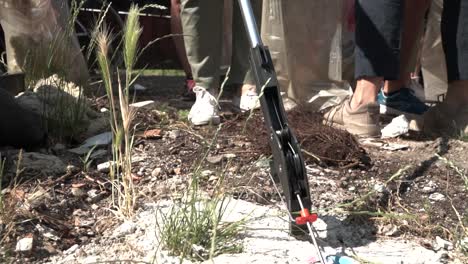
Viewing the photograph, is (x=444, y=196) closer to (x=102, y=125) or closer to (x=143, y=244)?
(x=143, y=244)

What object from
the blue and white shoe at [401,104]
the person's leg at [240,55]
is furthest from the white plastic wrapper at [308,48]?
the blue and white shoe at [401,104]

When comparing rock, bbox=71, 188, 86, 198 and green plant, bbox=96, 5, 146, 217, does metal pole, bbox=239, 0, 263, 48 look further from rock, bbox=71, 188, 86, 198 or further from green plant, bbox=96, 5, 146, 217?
rock, bbox=71, 188, 86, 198

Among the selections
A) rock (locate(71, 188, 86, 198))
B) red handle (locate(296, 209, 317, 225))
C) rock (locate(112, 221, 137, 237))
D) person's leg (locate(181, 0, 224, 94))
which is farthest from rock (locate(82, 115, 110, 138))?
red handle (locate(296, 209, 317, 225))

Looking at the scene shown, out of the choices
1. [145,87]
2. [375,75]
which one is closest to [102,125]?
[375,75]

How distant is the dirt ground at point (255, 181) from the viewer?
6.01ft

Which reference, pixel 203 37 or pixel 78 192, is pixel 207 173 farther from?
pixel 203 37

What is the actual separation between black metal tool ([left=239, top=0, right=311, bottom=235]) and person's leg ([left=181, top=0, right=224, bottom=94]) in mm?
897

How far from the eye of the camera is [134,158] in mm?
2373

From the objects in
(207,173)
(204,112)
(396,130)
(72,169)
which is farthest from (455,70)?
(72,169)

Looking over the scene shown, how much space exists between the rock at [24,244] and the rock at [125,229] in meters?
0.21

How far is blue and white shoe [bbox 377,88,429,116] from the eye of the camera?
10.8 ft

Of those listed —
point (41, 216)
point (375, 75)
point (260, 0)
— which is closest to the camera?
point (41, 216)

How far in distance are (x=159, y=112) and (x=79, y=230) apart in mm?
1110

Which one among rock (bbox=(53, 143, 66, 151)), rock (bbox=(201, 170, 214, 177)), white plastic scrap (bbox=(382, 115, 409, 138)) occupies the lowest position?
white plastic scrap (bbox=(382, 115, 409, 138))
